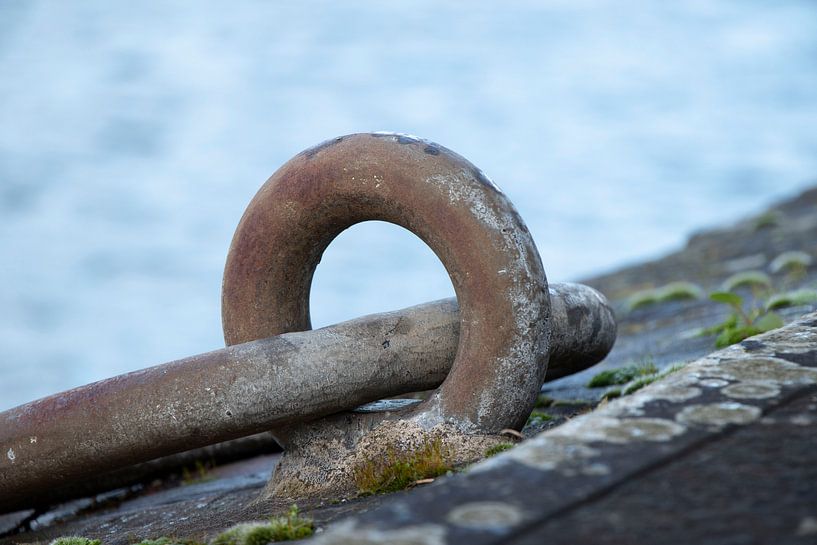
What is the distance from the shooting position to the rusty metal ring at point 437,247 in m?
3.33

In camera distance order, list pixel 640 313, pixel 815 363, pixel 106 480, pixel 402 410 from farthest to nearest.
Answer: pixel 640 313 < pixel 106 480 < pixel 402 410 < pixel 815 363

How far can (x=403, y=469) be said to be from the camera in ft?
10.3

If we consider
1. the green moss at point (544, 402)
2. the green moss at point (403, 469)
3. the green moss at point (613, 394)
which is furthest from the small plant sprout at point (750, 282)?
the green moss at point (403, 469)

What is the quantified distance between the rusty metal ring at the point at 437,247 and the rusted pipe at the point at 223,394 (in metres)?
0.24

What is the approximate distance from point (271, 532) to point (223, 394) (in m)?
0.89

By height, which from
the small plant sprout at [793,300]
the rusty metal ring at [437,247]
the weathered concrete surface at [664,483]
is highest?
the rusty metal ring at [437,247]

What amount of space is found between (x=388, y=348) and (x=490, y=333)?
47 cm

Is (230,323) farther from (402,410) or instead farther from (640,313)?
(640,313)

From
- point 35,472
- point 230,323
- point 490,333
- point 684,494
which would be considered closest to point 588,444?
point 684,494

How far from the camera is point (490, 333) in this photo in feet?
10.9

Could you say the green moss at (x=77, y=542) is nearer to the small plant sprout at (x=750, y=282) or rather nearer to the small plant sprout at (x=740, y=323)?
the small plant sprout at (x=740, y=323)

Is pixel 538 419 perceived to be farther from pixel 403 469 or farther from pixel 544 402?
pixel 403 469

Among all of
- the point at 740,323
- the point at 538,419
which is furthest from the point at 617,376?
the point at 538,419

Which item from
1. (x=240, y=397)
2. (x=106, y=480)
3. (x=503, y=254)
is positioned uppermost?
(x=503, y=254)
